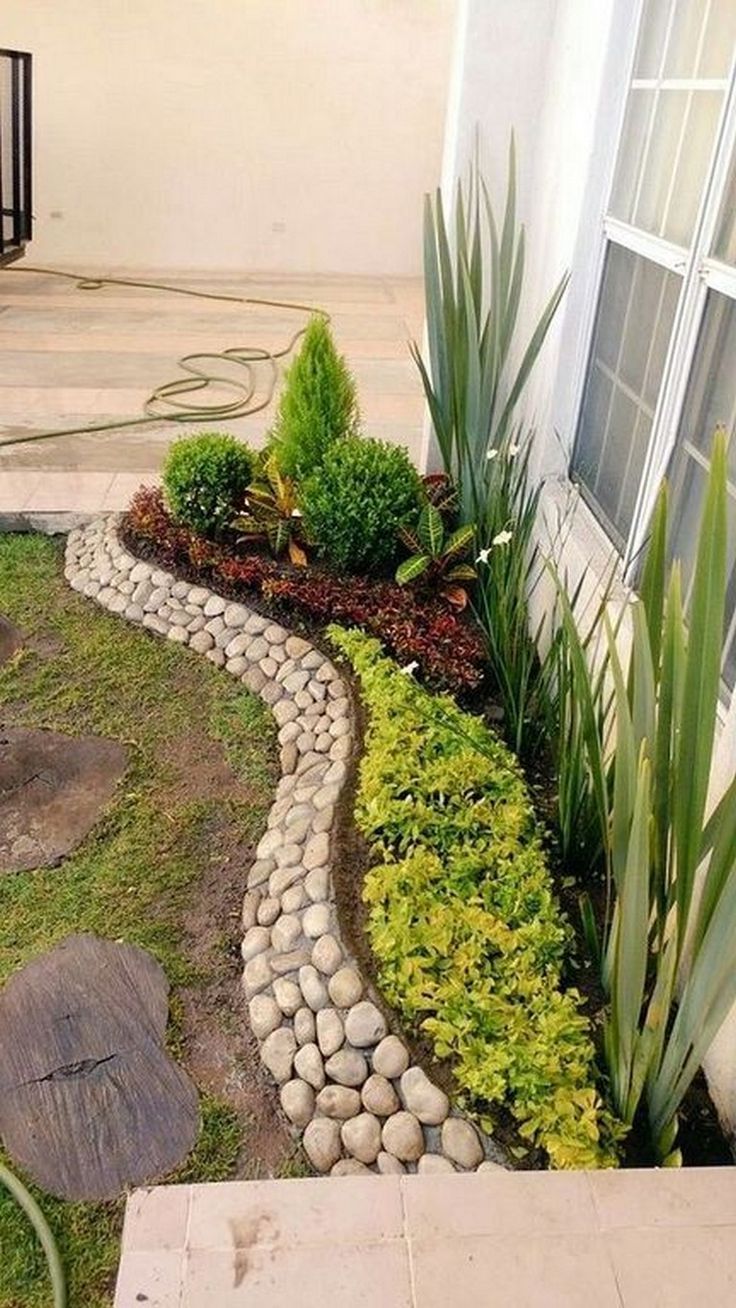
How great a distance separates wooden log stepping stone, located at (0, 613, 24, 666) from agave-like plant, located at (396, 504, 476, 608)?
4.09 feet

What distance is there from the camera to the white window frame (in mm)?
1806

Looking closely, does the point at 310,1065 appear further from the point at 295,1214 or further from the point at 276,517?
the point at 276,517

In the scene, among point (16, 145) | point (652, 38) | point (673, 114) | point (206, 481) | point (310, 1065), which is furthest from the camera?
point (16, 145)

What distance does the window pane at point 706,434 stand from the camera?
1756mm

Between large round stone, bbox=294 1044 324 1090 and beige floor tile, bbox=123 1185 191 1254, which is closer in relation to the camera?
beige floor tile, bbox=123 1185 191 1254

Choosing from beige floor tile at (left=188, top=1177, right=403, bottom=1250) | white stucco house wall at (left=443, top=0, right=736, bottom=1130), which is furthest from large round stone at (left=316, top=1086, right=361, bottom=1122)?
white stucco house wall at (left=443, top=0, right=736, bottom=1130)

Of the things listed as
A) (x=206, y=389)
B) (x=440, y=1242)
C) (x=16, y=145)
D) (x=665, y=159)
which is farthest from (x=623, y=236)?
(x=16, y=145)

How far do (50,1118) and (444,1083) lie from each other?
0.69 metres

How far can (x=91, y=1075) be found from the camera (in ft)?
5.55

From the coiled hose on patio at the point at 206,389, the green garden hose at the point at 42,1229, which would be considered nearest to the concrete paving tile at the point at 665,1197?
the green garden hose at the point at 42,1229

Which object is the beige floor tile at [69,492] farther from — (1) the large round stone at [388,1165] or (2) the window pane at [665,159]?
(1) the large round stone at [388,1165]

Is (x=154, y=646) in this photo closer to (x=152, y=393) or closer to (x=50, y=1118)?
(x=50, y=1118)

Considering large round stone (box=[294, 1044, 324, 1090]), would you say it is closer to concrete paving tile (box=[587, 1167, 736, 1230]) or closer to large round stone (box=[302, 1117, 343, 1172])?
large round stone (box=[302, 1117, 343, 1172])

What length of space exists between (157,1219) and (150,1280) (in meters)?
0.08
